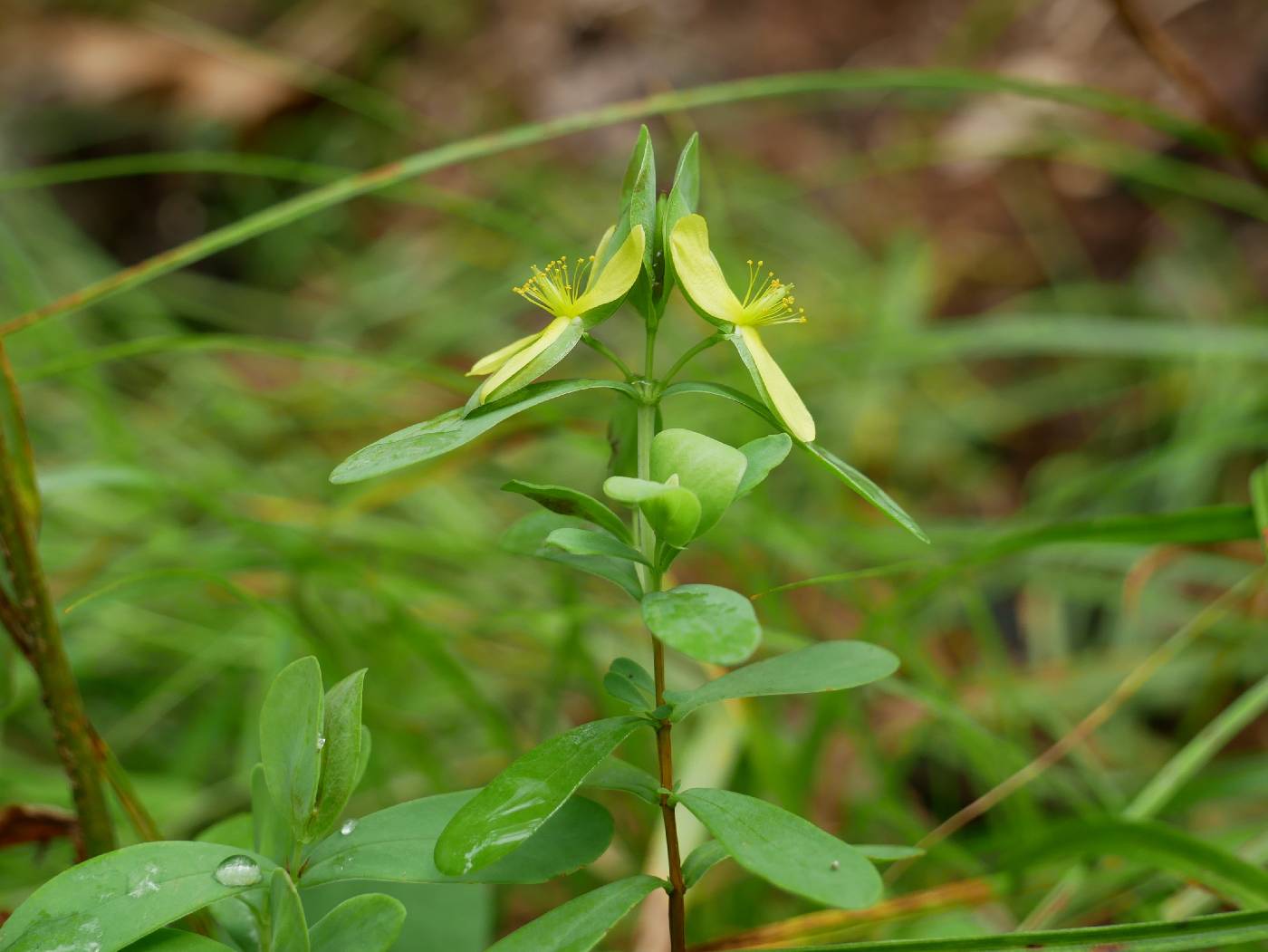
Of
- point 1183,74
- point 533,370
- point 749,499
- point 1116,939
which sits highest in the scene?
point 1183,74

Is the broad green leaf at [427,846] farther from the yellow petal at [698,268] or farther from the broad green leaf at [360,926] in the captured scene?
the yellow petal at [698,268]

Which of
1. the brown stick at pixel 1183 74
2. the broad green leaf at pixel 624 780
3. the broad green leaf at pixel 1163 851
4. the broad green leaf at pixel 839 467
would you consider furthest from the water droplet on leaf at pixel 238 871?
the brown stick at pixel 1183 74

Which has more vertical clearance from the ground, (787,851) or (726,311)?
(726,311)

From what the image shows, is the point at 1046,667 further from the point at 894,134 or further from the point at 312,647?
the point at 894,134

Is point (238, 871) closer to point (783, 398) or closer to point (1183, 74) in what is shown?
point (783, 398)

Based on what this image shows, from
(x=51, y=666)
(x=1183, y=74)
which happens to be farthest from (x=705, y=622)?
(x=1183, y=74)

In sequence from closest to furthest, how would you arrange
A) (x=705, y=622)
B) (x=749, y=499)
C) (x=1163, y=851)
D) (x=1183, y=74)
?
(x=705, y=622), (x=1163, y=851), (x=1183, y=74), (x=749, y=499)
